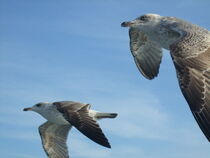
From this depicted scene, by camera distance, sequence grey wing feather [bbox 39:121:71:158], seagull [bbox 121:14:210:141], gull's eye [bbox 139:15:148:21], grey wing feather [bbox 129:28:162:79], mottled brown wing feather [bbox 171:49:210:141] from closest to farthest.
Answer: mottled brown wing feather [bbox 171:49:210:141] → seagull [bbox 121:14:210:141] → gull's eye [bbox 139:15:148:21] → grey wing feather [bbox 129:28:162:79] → grey wing feather [bbox 39:121:71:158]

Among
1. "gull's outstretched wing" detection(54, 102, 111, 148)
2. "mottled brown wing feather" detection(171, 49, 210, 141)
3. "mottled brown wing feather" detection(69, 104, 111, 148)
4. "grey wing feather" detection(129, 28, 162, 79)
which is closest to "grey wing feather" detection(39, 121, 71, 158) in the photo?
"gull's outstretched wing" detection(54, 102, 111, 148)

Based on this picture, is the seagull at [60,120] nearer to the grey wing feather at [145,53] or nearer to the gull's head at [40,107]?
the gull's head at [40,107]

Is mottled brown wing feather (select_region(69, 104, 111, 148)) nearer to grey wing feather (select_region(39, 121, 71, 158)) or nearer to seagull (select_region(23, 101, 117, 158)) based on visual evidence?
seagull (select_region(23, 101, 117, 158))

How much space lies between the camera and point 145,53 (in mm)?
20719

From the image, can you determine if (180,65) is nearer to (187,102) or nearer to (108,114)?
(187,102)

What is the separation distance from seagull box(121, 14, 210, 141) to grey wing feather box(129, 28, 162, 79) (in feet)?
7.58

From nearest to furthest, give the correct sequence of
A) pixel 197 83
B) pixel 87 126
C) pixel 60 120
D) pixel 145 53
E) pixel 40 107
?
pixel 197 83 < pixel 87 126 < pixel 60 120 < pixel 145 53 < pixel 40 107

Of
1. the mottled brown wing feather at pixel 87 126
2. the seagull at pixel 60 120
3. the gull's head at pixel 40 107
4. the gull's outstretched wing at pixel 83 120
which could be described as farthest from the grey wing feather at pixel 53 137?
the mottled brown wing feather at pixel 87 126

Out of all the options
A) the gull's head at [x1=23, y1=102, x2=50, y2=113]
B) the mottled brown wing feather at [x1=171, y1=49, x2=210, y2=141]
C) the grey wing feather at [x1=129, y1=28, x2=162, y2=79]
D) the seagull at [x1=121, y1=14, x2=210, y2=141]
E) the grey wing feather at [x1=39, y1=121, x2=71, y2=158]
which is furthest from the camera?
the gull's head at [x1=23, y1=102, x2=50, y2=113]

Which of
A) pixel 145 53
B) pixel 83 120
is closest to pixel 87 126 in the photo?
pixel 83 120

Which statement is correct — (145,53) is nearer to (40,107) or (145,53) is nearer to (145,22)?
(145,22)

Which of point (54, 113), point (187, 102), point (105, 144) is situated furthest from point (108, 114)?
point (187, 102)

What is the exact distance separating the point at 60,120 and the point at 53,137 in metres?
1.54

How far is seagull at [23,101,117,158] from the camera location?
17453mm
